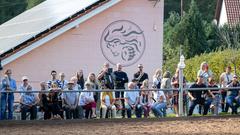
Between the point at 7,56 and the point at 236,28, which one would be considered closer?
the point at 7,56

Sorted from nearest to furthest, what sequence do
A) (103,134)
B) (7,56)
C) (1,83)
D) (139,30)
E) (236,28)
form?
(103,134), (1,83), (7,56), (139,30), (236,28)

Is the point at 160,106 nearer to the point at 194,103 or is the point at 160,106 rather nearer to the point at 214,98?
the point at 194,103

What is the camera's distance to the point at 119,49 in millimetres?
29625

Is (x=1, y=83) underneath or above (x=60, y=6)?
underneath

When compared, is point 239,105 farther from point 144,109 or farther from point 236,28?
point 236,28

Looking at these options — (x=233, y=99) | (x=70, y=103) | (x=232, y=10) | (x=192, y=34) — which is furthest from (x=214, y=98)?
(x=232, y=10)

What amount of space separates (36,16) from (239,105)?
46.4ft

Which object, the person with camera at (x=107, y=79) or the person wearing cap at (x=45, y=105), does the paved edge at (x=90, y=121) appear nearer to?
the person wearing cap at (x=45, y=105)

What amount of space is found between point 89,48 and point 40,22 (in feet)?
8.67

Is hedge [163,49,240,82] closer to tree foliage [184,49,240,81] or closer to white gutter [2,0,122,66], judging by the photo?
tree foliage [184,49,240,81]

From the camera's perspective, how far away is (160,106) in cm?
2177

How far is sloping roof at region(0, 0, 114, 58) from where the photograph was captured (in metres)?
28.4

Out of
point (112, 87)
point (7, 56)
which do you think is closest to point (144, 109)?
point (112, 87)

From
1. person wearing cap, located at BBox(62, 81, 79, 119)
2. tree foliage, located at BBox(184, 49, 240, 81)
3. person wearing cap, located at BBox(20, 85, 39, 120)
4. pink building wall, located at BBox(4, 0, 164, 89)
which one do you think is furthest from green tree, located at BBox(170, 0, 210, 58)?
person wearing cap, located at BBox(20, 85, 39, 120)
